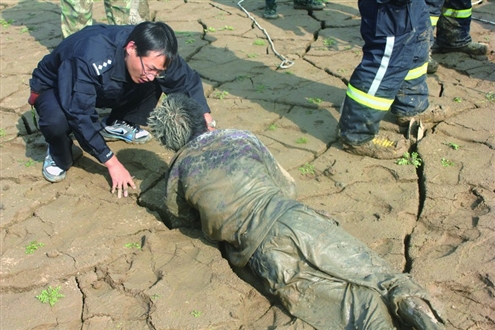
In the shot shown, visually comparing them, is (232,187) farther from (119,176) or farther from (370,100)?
(370,100)

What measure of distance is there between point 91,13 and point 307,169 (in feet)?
8.61

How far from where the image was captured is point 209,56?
5145 millimetres

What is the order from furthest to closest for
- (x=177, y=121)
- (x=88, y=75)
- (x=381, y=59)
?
(x=381, y=59) → (x=88, y=75) → (x=177, y=121)

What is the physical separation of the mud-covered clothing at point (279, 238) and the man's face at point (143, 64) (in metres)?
0.53

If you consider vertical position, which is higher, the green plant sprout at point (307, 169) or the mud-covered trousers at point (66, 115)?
the mud-covered trousers at point (66, 115)

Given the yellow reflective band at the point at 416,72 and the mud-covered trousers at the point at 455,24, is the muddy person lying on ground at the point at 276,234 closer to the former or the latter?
the yellow reflective band at the point at 416,72

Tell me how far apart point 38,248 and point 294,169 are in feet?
5.17

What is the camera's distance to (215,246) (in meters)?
2.79

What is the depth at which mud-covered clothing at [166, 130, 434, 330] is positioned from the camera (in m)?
2.19

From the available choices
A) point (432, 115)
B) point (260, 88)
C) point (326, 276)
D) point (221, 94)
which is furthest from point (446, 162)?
point (221, 94)

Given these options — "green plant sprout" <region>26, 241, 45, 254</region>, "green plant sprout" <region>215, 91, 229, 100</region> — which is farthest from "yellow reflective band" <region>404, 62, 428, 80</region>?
"green plant sprout" <region>26, 241, 45, 254</region>

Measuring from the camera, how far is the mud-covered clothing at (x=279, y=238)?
2193 millimetres

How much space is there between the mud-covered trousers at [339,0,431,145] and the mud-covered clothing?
92cm

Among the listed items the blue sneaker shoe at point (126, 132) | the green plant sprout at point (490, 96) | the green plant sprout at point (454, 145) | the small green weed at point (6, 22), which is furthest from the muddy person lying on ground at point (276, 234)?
the small green weed at point (6, 22)
